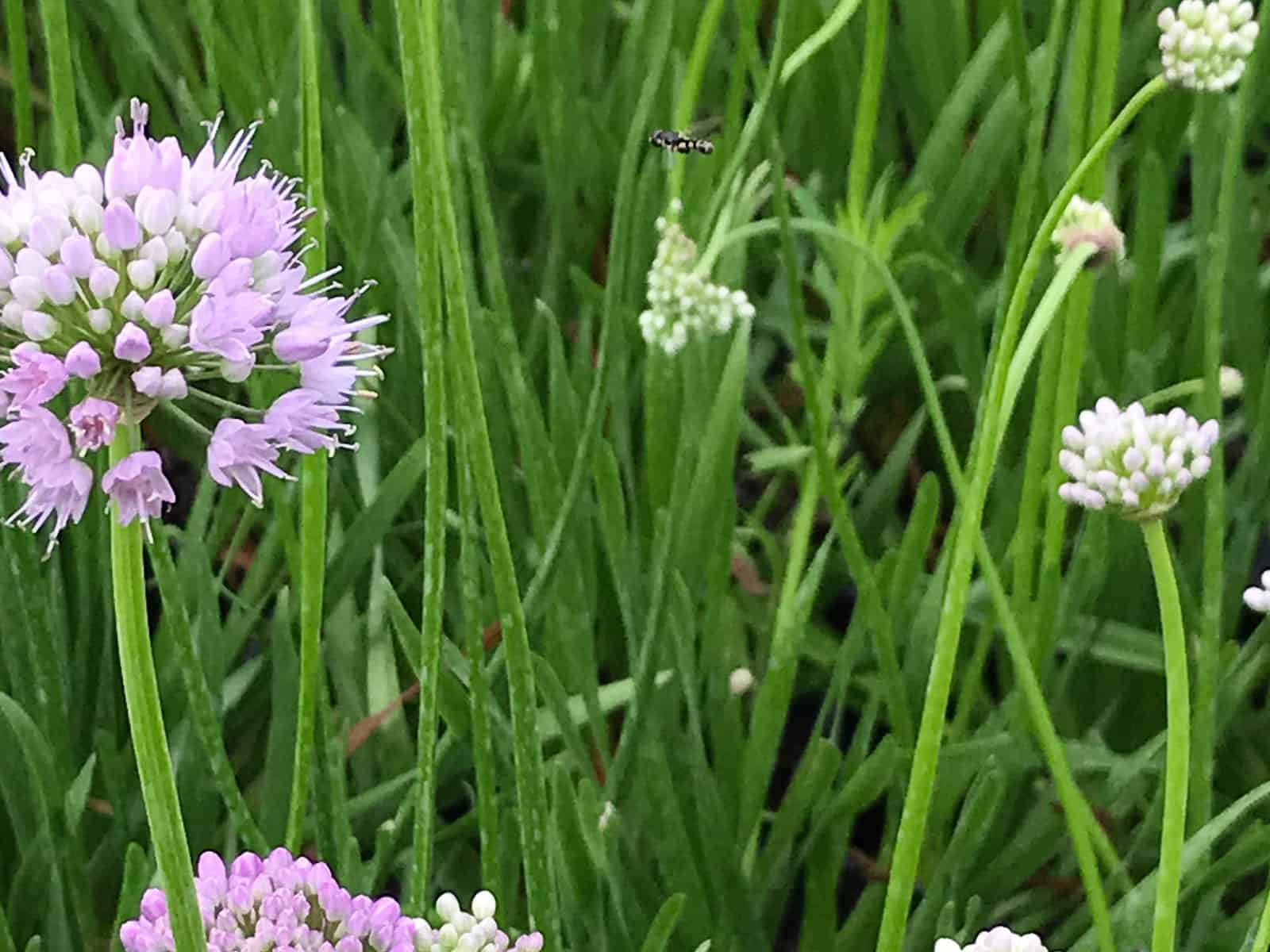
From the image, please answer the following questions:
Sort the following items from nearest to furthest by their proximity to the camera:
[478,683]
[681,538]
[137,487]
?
[137,487]
[478,683]
[681,538]

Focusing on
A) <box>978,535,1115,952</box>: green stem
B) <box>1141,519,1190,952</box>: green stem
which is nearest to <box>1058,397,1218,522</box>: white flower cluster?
<box>1141,519,1190,952</box>: green stem

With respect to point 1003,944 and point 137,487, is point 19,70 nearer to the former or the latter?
point 137,487

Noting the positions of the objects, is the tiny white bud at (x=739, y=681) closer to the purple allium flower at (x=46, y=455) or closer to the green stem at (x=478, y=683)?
the green stem at (x=478, y=683)

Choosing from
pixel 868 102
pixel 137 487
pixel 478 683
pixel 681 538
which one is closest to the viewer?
pixel 137 487

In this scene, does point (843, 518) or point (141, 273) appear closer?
point (141, 273)

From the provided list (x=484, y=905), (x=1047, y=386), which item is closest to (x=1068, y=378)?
(x=1047, y=386)

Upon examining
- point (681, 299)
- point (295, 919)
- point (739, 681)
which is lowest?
point (739, 681)

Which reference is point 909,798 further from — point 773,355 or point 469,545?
point 773,355

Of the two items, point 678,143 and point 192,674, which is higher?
point 678,143
